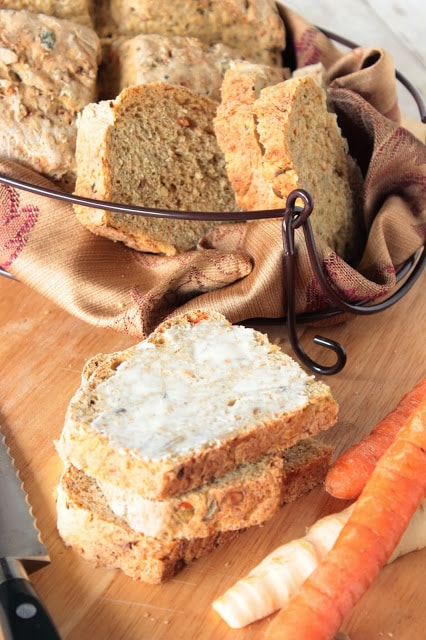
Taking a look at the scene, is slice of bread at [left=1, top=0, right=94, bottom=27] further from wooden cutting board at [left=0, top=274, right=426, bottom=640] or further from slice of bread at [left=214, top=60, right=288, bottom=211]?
wooden cutting board at [left=0, top=274, right=426, bottom=640]

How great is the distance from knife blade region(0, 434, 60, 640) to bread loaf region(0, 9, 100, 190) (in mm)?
1115

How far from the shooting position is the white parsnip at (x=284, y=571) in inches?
81.1

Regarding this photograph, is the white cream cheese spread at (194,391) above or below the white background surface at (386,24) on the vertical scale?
below

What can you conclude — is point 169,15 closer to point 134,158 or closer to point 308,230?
point 134,158

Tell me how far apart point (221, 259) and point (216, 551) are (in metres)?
1.08

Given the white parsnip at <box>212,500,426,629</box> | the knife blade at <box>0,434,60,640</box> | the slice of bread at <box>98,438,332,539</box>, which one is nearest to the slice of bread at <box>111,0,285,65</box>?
the knife blade at <box>0,434,60,640</box>

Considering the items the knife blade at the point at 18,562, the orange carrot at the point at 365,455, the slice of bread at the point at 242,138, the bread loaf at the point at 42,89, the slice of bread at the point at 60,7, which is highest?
the slice of bread at the point at 242,138

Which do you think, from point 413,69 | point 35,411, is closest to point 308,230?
point 35,411

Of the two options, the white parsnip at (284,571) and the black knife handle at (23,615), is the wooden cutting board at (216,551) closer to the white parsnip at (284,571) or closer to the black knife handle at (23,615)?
the white parsnip at (284,571)

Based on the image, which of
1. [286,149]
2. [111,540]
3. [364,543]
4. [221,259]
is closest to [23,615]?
[111,540]

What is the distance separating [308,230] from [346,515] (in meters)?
0.90

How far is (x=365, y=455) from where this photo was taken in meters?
2.42

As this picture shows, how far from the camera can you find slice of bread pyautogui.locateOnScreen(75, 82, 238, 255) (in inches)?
117

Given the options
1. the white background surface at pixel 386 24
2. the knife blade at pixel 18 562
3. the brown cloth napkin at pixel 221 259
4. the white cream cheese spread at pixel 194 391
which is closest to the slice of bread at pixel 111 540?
the knife blade at pixel 18 562
